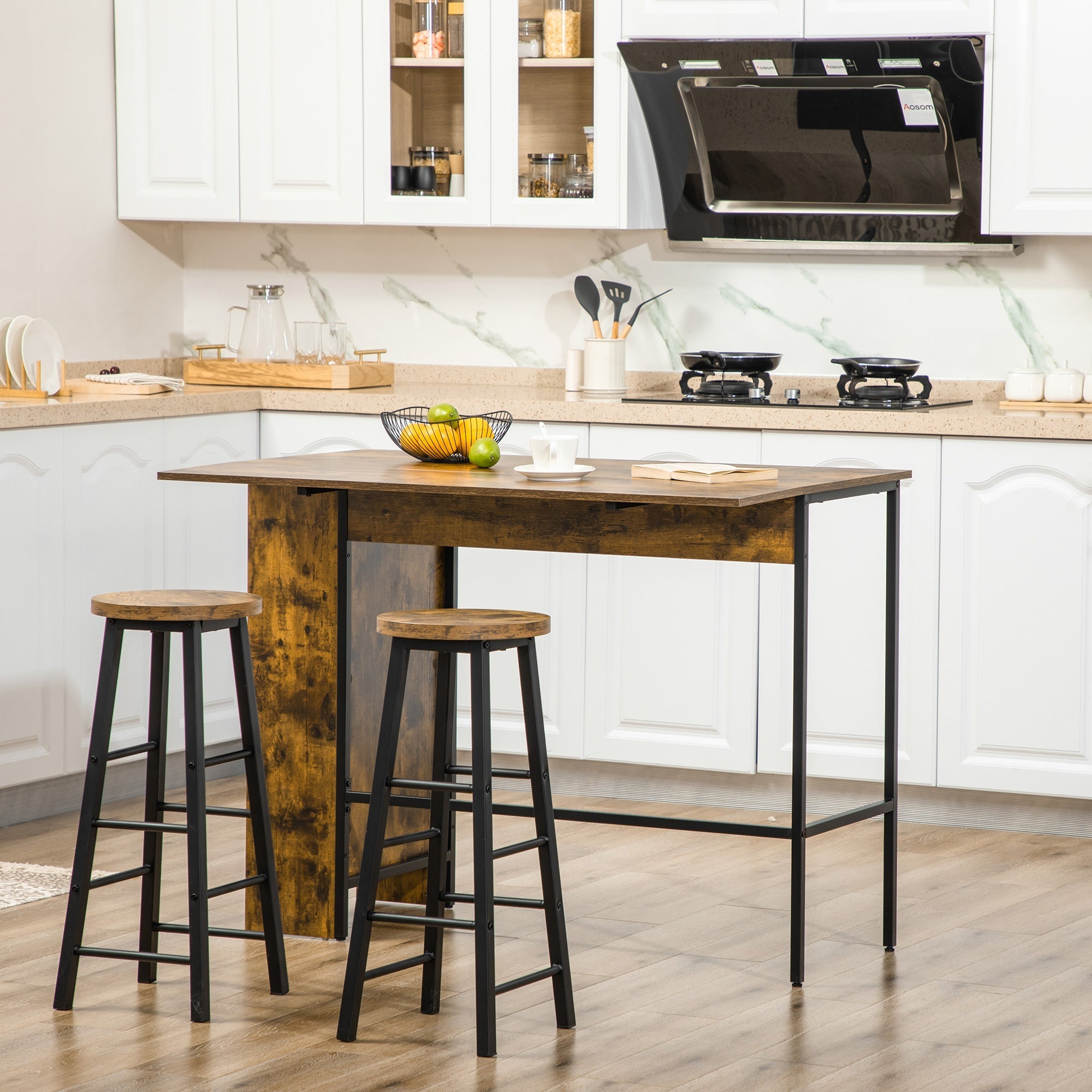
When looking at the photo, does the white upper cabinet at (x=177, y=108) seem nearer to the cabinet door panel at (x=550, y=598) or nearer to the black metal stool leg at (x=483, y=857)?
the cabinet door panel at (x=550, y=598)

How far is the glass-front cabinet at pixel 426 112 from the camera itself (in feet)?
16.1

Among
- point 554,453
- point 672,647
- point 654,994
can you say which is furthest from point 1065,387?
point 654,994

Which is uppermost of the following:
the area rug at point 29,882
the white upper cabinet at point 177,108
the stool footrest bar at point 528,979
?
the white upper cabinet at point 177,108

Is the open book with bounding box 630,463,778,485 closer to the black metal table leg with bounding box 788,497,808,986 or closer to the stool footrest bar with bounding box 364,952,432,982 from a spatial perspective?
the black metal table leg with bounding box 788,497,808,986

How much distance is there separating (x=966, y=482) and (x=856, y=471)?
999 millimetres

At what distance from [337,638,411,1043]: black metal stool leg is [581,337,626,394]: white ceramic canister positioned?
210cm

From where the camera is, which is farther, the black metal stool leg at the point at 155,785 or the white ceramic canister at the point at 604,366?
the white ceramic canister at the point at 604,366

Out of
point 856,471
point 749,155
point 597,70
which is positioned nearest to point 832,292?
point 749,155

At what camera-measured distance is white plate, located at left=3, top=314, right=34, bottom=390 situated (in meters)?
4.59

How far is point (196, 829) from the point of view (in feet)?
9.80

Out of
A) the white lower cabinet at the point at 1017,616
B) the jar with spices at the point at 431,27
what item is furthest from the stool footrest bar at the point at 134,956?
the jar with spices at the point at 431,27

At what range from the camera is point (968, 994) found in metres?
3.19

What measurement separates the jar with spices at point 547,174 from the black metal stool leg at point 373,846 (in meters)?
2.26

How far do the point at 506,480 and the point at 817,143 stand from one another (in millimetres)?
1980
